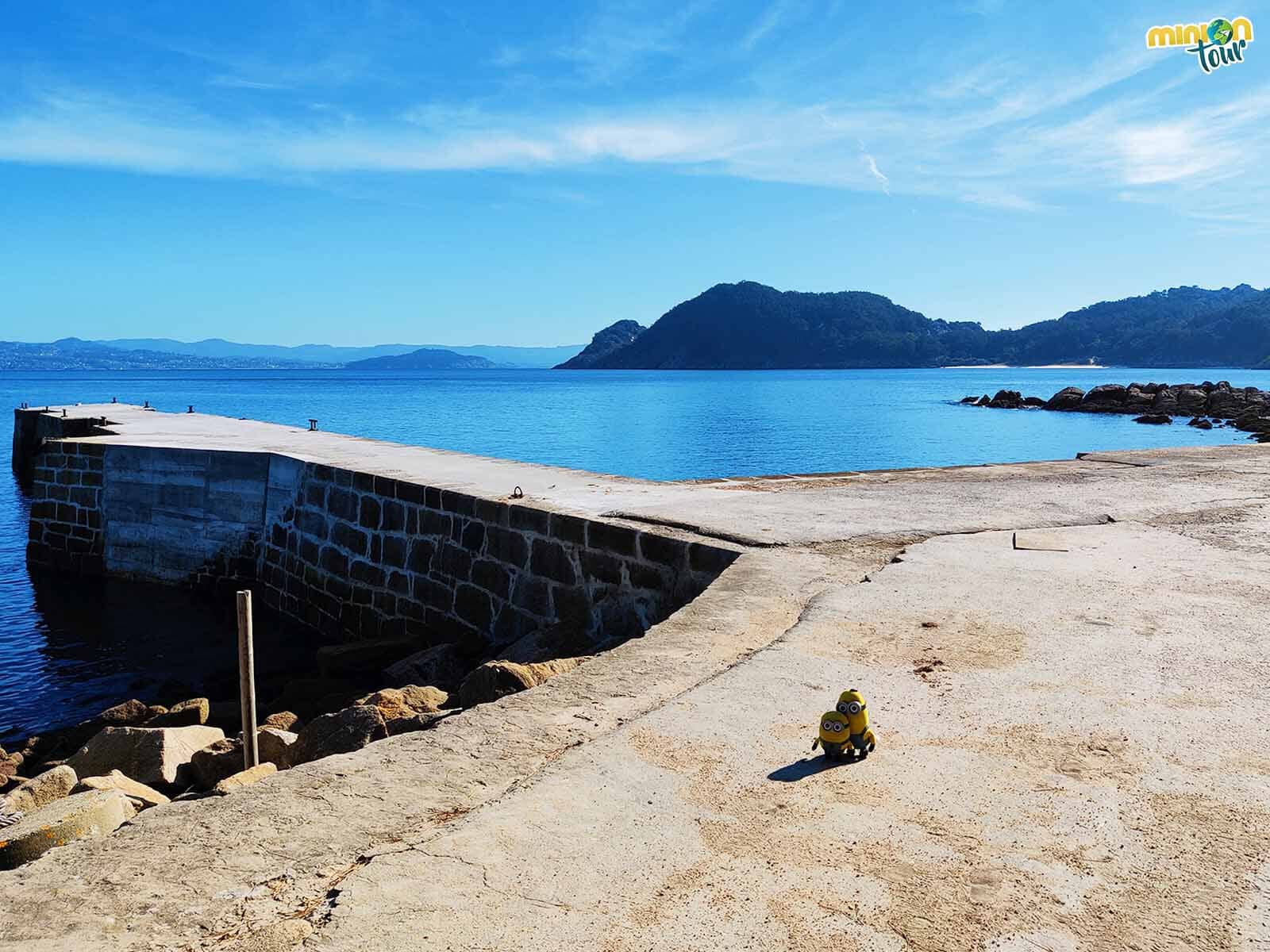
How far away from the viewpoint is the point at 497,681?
4.84m

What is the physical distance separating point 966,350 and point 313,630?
177 metres

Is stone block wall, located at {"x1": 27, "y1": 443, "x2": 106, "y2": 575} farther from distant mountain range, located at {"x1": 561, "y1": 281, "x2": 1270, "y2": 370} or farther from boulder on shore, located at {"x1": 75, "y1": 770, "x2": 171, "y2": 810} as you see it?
distant mountain range, located at {"x1": 561, "y1": 281, "x2": 1270, "y2": 370}

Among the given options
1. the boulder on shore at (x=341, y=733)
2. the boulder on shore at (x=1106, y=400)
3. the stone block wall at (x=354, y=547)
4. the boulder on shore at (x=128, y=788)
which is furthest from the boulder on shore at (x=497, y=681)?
the boulder on shore at (x=1106, y=400)

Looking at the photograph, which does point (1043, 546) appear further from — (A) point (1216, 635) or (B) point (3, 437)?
(B) point (3, 437)

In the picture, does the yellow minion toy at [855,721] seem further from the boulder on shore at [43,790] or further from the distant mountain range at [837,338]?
the distant mountain range at [837,338]

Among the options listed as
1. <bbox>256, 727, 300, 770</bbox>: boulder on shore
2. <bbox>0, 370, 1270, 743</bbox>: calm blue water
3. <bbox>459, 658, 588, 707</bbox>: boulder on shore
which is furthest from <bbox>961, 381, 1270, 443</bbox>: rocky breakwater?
<bbox>256, 727, 300, 770</bbox>: boulder on shore

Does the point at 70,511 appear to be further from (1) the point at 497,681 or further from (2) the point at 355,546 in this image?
(1) the point at 497,681

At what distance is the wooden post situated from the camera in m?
4.29

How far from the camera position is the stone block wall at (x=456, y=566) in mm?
6730

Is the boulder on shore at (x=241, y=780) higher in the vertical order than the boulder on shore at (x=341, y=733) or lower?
higher

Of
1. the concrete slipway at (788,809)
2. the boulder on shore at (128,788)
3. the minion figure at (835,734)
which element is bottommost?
the boulder on shore at (128,788)

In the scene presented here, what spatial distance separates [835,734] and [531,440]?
3875 centimetres

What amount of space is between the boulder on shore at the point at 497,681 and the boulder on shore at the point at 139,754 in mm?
1786

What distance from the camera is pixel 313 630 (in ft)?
36.5
